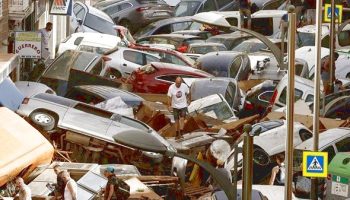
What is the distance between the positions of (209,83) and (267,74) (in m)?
4.18

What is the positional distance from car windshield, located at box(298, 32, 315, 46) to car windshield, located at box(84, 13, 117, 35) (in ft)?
19.8

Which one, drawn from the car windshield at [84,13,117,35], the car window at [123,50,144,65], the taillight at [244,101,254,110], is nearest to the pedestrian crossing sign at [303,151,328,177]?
the taillight at [244,101,254,110]

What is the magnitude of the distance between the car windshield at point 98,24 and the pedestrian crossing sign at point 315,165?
2697cm

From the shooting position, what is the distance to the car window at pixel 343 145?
2917cm

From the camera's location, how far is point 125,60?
42.1m

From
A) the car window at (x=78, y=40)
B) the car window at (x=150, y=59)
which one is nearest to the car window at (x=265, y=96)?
the car window at (x=150, y=59)

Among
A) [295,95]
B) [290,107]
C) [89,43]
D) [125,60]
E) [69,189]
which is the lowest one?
[69,189]

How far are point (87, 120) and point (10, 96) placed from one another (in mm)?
2156

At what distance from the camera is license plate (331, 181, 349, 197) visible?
84.4 feet

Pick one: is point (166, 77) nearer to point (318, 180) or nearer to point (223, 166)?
point (223, 166)

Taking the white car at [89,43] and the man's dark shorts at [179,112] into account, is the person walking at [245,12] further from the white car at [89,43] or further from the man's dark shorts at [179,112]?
the man's dark shorts at [179,112]

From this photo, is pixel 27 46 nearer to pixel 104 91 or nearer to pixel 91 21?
pixel 104 91

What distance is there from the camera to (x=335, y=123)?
33.1 meters

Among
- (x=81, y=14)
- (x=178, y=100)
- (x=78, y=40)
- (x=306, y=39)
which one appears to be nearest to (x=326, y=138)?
(x=178, y=100)
